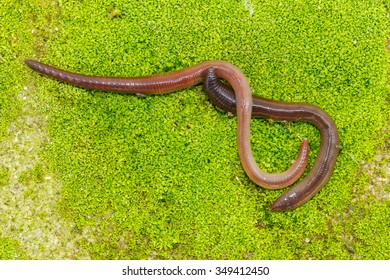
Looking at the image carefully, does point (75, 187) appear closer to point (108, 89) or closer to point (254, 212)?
point (108, 89)

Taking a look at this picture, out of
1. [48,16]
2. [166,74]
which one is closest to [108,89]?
[166,74]

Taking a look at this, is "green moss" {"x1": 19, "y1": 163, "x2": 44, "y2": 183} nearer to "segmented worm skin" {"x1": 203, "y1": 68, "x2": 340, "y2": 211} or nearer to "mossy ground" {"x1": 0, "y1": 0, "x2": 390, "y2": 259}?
"mossy ground" {"x1": 0, "y1": 0, "x2": 390, "y2": 259}

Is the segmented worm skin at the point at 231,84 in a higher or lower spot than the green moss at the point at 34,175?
higher

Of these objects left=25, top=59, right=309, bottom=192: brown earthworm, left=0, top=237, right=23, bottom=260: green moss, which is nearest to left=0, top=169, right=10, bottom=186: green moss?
left=0, top=237, right=23, bottom=260: green moss

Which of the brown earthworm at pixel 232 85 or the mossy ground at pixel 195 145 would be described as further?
the mossy ground at pixel 195 145

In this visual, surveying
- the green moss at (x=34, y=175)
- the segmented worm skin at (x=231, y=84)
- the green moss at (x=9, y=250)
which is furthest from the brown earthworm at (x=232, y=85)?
the green moss at (x=9, y=250)

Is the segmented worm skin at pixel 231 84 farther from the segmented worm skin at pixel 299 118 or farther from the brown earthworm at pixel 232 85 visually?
the segmented worm skin at pixel 299 118
